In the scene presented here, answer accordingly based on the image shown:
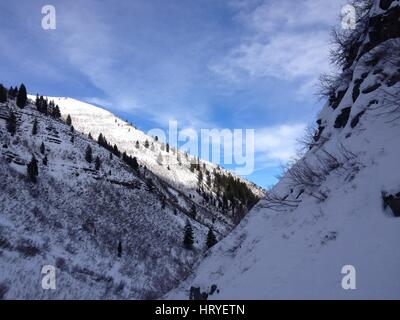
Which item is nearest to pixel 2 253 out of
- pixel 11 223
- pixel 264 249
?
pixel 11 223

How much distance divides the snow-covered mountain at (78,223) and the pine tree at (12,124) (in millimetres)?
320

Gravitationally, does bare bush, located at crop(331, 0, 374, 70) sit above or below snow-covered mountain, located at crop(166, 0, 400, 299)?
above

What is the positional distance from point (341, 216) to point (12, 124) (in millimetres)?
58466

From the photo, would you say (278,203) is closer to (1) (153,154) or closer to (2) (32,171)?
(2) (32,171)

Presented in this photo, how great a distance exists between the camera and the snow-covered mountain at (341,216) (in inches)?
187

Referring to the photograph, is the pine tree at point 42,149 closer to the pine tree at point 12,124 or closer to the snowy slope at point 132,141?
the pine tree at point 12,124

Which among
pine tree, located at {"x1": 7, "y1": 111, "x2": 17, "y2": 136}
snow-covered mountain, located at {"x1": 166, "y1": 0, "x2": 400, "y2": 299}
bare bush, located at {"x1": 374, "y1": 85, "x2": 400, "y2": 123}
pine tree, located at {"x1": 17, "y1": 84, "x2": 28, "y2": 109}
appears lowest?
snow-covered mountain, located at {"x1": 166, "y1": 0, "x2": 400, "y2": 299}

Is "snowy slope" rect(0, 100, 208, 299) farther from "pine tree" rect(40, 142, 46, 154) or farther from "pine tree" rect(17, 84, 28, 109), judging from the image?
"pine tree" rect(17, 84, 28, 109)

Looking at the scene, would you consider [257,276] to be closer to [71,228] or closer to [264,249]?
[264,249]

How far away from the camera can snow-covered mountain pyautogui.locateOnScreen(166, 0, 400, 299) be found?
4.75m

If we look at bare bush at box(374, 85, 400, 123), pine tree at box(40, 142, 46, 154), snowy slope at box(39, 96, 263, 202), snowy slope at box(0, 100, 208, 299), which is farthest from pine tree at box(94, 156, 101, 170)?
bare bush at box(374, 85, 400, 123)

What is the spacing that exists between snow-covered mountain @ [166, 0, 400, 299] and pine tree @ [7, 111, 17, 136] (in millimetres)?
52113

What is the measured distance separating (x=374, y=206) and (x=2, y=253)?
2486cm

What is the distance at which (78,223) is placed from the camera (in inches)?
1619
